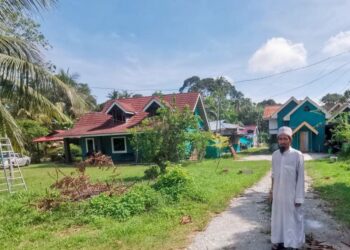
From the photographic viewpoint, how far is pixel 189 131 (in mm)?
14875

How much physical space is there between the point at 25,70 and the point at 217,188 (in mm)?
6437

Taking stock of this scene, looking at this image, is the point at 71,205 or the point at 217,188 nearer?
the point at 71,205

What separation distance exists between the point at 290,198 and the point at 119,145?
76.2 ft

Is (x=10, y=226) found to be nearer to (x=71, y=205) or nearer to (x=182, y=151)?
(x=71, y=205)

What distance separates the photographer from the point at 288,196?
203 inches

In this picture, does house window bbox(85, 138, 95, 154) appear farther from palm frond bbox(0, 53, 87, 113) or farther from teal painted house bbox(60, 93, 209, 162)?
palm frond bbox(0, 53, 87, 113)

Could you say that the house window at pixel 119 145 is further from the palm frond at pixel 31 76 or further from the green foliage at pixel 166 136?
the palm frond at pixel 31 76

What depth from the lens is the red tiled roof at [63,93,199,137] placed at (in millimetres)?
26566

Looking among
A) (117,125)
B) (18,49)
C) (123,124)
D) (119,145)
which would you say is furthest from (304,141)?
(18,49)

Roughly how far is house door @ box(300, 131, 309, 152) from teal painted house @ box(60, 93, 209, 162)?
9035mm

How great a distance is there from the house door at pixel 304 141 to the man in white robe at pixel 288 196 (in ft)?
91.9

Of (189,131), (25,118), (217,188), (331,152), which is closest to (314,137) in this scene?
(331,152)

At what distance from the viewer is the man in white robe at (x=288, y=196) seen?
5.11m

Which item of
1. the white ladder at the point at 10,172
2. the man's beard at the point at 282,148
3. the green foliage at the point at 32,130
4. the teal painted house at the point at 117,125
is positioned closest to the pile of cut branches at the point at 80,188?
the white ladder at the point at 10,172
